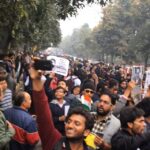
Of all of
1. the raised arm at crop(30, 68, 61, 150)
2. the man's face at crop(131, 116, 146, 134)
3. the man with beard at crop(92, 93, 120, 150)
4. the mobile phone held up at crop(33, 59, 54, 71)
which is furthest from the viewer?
the man with beard at crop(92, 93, 120, 150)

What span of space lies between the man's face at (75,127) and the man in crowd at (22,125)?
1609 millimetres

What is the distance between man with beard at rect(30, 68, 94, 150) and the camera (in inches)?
130

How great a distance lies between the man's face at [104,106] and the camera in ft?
17.1

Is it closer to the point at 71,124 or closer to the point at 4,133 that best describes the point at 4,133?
the point at 4,133

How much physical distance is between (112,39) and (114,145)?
56.4m

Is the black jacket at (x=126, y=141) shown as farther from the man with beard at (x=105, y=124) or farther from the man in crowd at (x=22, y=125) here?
the man in crowd at (x=22, y=125)

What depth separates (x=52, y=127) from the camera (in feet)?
11.3

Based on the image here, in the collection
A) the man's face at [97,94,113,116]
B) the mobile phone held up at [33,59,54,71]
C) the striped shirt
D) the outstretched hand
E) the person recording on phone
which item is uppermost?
the mobile phone held up at [33,59,54,71]

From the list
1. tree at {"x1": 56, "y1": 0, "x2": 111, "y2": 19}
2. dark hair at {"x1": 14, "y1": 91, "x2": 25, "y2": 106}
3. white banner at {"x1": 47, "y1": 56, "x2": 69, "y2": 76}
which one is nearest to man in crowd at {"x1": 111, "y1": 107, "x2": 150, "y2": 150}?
dark hair at {"x1": 14, "y1": 91, "x2": 25, "y2": 106}

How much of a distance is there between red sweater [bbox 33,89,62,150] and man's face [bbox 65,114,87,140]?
4.8 inches

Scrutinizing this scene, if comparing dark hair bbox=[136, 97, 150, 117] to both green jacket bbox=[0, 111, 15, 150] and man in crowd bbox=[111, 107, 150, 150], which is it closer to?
man in crowd bbox=[111, 107, 150, 150]

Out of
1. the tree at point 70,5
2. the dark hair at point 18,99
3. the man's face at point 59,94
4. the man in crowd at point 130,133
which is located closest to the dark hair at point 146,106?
the man in crowd at point 130,133

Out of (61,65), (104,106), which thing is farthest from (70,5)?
(104,106)

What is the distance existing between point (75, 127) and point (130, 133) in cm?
97
